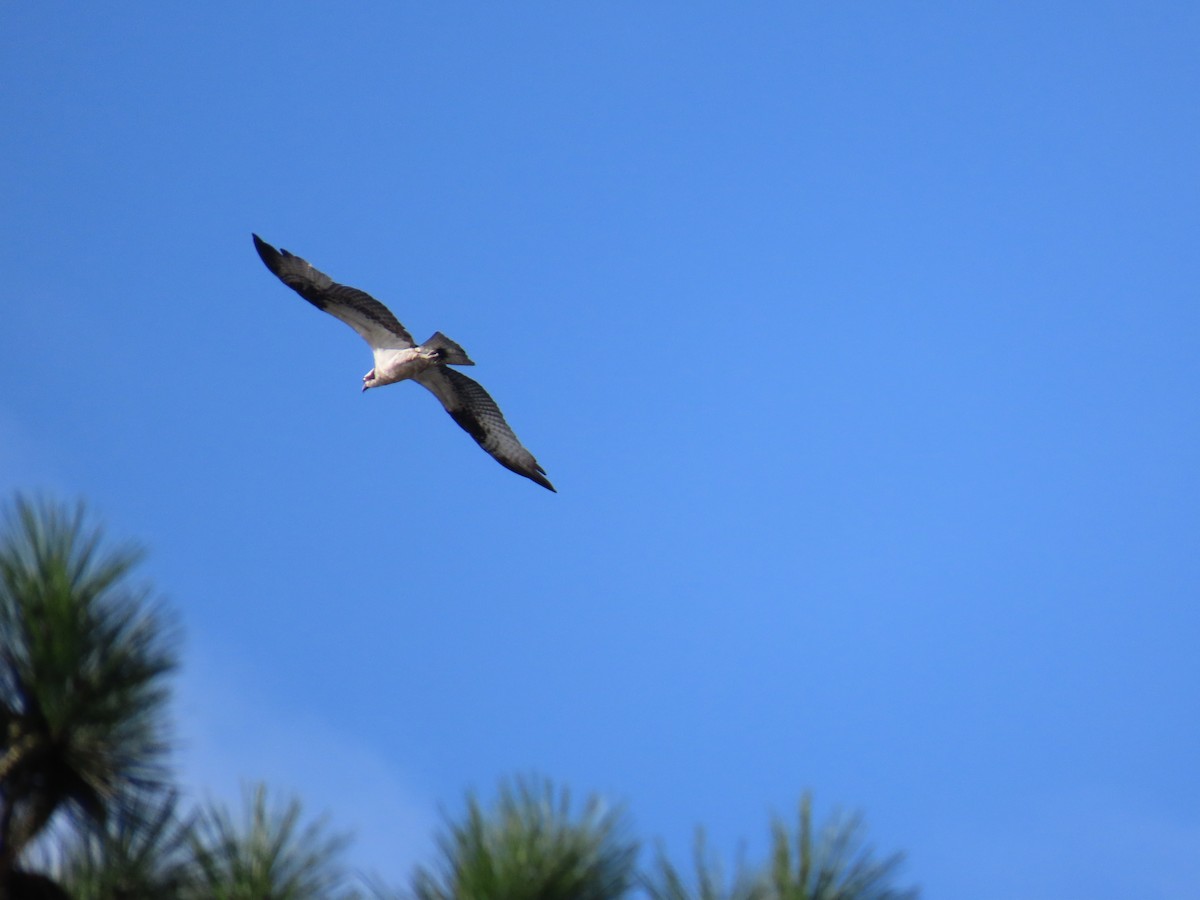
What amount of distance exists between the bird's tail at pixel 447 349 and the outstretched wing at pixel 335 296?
399 millimetres

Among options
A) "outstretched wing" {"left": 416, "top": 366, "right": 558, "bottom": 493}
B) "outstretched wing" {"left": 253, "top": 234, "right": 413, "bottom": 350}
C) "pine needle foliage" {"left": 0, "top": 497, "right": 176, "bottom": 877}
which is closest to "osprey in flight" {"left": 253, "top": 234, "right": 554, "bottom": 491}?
"outstretched wing" {"left": 253, "top": 234, "right": 413, "bottom": 350}

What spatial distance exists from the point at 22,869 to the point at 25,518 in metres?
1.57

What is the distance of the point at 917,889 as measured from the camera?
5.32m

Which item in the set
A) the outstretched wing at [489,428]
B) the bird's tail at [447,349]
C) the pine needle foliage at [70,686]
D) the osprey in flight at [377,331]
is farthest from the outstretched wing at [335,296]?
the pine needle foliage at [70,686]

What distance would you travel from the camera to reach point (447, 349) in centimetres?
1512

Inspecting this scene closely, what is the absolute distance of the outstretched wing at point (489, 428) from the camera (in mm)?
16938

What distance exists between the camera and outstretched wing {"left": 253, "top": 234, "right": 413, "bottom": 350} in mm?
15242

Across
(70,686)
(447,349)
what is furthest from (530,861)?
(447,349)

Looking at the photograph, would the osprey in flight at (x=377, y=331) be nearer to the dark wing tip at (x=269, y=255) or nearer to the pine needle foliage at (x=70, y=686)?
the dark wing tip at (x=269, y=255)

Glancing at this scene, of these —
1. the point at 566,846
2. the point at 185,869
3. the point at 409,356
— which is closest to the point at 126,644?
the point at 185,869

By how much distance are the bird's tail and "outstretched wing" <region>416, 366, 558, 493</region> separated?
1.67 metres

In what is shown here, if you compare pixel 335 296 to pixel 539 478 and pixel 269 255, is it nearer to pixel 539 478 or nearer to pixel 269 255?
pixel 269 255

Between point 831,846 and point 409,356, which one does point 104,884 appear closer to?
point 831,846

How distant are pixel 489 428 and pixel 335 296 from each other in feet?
9.13
